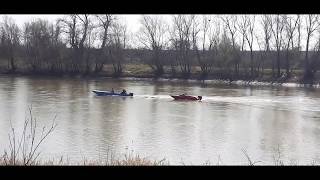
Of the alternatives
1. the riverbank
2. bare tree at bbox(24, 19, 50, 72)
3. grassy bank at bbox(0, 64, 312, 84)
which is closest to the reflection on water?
the riverbank

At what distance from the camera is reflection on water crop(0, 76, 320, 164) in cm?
1548

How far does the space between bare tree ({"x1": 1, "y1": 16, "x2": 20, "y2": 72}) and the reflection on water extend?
36963mm

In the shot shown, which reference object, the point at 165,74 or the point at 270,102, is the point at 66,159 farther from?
the point at 165,74

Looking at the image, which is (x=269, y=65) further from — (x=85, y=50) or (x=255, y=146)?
(x=255, y=146)

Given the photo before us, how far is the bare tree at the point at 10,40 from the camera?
69.5 metres

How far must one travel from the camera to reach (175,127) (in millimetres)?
20750

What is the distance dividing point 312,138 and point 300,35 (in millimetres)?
48759

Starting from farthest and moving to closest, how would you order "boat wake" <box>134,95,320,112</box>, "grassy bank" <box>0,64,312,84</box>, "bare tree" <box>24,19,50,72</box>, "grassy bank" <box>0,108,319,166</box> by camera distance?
"bare tree" <box>24,19,50,72</box> < "grassy bank" <box>0,64,312,84</box> < "boat wake" <box>134,95,320,112</box> < "grassy bank" <box>0,108,319,166</box>

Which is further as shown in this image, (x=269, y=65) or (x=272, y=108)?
(x=269, y=65)

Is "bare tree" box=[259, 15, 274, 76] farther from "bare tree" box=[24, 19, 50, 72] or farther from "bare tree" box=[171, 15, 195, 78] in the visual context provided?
"bare tree" box=[24, 19, 50, 72]

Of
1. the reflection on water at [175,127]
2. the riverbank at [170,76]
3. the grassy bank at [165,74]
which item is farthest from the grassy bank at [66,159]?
the grassy bank at [165,74]

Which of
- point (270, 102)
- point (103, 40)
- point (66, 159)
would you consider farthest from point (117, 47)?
point (66, 159)

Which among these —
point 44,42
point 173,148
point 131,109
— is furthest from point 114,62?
point 173,148

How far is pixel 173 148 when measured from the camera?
1605 cm
